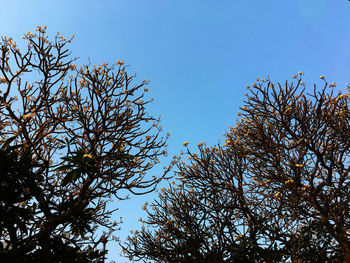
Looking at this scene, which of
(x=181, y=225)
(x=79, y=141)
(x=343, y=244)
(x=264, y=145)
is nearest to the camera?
(x=343, y=244)

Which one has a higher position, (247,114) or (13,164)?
(247,114)

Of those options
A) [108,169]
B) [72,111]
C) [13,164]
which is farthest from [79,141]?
[13,164]

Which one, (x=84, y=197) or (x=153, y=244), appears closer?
(x=84, y=197)

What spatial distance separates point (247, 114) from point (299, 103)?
1.69m

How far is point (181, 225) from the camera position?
10516 millimetres

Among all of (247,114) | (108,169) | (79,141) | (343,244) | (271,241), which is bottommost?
(343,244)

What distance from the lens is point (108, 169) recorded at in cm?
755

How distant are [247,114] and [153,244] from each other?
6.54 meters

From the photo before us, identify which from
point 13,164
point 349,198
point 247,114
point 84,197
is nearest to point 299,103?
point 247,114

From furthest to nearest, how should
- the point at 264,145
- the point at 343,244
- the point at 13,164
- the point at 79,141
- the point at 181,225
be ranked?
the point at 181,225
the point at 79,141
the point at 264,145
the point at 343,244
the point at 13,164

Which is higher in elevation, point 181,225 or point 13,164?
point 13,164

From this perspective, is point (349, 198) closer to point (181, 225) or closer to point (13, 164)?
point (181, 225)

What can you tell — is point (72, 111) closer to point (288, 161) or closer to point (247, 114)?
point (247, 114)

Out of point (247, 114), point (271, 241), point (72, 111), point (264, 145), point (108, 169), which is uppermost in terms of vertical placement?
point (72, 111)
